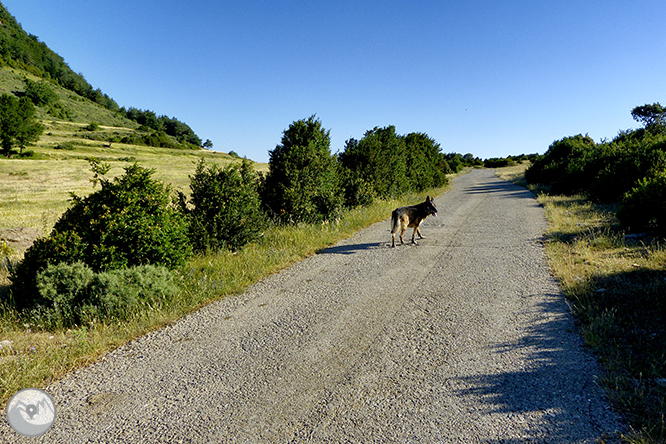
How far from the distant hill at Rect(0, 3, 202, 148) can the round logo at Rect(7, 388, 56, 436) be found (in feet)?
260

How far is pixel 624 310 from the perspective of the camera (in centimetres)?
474

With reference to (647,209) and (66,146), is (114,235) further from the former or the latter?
(66,146)

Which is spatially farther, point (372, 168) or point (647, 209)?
point (372, 168)

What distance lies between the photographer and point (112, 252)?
5609 millimetres

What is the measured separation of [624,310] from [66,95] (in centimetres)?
13083

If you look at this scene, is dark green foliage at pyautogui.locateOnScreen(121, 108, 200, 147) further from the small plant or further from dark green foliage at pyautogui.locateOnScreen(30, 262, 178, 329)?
dark green foliage at pyautogui.locateOnScreen(30, 262, 178, 329)

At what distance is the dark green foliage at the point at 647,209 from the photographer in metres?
8.47

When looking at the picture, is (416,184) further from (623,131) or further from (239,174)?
(623,131)

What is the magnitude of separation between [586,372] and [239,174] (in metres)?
7.89

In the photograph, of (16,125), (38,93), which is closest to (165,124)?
(38,93)

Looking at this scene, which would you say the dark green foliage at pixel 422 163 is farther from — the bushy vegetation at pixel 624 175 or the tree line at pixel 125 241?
the tree line at pixel 125 241

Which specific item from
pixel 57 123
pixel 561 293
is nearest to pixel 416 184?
pixel 561 293

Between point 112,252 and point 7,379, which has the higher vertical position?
point 112,252

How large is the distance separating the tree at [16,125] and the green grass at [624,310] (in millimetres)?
61238
